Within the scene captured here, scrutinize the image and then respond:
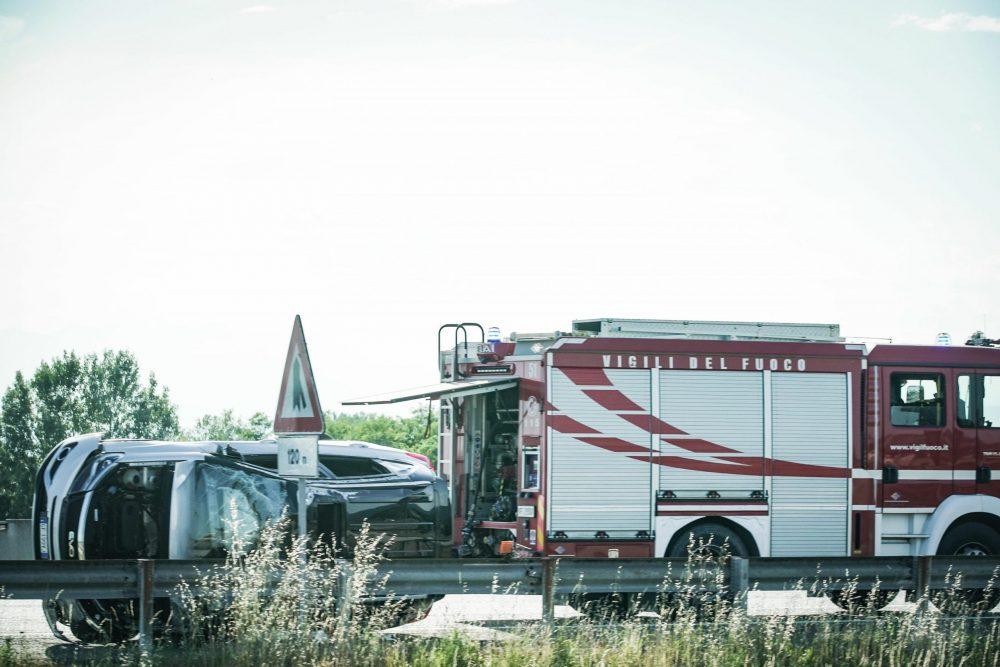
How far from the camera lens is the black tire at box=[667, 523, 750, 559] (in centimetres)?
1283

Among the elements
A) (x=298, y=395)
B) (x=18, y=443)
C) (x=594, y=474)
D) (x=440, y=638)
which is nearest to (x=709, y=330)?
(x=594, y=474)

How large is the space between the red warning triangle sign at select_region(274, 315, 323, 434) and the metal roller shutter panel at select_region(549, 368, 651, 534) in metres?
4.45

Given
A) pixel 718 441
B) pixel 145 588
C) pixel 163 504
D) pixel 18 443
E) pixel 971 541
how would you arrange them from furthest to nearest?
pixel 18 443 < pixel 971 541 < pixel 718 441 < pixel 163 504 < pixel 145 588

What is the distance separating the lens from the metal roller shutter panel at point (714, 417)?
13.0 m

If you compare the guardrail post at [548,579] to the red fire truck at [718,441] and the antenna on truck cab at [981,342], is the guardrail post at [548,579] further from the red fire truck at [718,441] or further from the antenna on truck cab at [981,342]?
the antenna on truck cab at [981,342]

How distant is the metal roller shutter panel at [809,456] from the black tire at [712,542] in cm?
47

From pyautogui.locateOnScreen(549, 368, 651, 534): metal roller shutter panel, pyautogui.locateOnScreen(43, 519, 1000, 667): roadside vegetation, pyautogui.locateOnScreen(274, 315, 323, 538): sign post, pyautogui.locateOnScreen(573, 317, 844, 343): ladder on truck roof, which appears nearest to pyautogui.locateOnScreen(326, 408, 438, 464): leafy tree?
pyautogui.locateOnScreen(573, 317, 844, 343): ladder on truck roof

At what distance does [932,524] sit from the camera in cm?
1364

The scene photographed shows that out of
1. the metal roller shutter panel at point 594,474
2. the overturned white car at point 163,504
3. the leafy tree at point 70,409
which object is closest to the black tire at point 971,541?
the metal roller shutter panel at point 594,474

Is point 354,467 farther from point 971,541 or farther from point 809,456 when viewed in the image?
point 971,541

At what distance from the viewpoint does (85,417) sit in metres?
95.5

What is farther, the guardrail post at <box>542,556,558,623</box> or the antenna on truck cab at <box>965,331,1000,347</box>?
the antenna on truck cab at <box>965,331,1000,347</box>

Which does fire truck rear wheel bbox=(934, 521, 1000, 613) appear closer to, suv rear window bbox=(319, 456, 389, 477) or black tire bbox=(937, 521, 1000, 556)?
black tire bbox=(937, 521, 1000, 556)

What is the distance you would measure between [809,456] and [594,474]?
2.62 m
